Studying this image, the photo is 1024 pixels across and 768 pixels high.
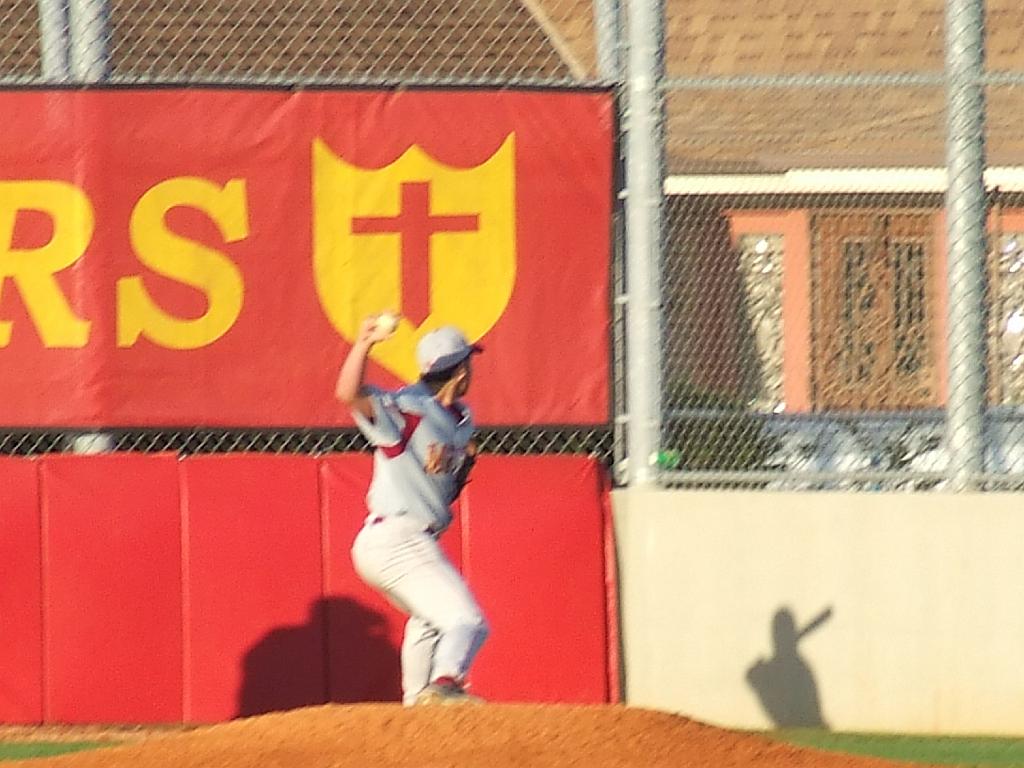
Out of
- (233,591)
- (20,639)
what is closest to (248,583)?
(233,591)

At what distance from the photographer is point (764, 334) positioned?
9008mm

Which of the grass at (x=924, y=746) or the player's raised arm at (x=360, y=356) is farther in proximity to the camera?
the grass at (x=924, y=746)

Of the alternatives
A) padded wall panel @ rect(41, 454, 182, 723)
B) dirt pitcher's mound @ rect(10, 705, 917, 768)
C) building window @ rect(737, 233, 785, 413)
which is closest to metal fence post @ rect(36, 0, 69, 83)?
padded wall panel @ rect(41, 454, 182, 723)

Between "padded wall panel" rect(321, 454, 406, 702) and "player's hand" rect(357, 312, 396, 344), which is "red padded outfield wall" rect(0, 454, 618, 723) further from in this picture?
"player's hand" rect(357, 312, 396, 344)

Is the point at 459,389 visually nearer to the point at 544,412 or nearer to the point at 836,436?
the point at 544,412

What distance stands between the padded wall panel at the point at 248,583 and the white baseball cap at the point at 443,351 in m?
1.46

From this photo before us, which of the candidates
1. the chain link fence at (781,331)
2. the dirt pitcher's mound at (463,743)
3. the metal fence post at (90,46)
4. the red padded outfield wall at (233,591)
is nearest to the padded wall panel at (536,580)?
the red padded outfield wall at (233,591)

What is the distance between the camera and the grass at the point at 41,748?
8.03 m

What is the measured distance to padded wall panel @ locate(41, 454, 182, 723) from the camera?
27.9ft

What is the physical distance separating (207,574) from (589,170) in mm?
2424

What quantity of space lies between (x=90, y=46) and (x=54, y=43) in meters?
0.16

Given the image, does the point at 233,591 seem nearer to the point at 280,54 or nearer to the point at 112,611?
the point at 112,611

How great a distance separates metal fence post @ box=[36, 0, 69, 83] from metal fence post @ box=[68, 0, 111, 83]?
0.10ft

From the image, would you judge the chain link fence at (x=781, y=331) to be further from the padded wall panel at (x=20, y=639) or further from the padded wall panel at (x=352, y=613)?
the padded wall panel at (x=20, y=639)
